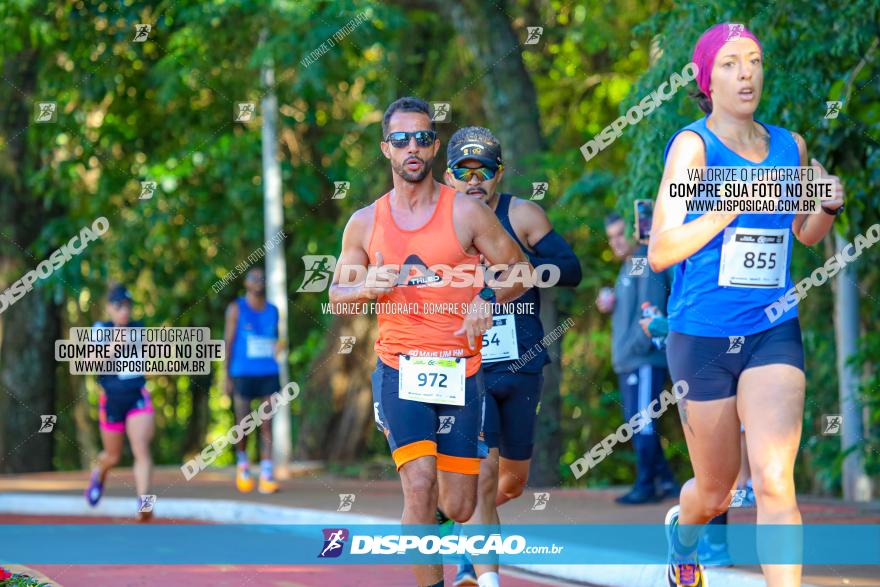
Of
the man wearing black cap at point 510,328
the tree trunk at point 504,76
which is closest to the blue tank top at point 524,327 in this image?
the man wearing black cap at point 510,328

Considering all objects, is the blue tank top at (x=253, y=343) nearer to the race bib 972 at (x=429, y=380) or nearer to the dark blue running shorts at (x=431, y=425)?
the dark blue running shorts at (x=431, y=425)

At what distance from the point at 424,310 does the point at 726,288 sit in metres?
1.34

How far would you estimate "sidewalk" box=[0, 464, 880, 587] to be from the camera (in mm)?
7934

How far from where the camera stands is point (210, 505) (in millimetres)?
13164

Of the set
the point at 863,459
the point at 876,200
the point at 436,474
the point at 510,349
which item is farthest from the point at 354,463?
the point at 436,474

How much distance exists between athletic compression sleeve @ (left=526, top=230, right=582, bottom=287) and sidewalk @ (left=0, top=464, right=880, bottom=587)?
5.38 feet

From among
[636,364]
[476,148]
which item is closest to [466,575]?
[476,148]

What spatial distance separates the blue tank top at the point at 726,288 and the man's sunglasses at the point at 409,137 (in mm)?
1207

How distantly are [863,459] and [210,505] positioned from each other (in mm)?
5568

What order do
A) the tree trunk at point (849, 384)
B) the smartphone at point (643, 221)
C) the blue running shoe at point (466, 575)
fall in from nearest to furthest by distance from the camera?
the blue running shoe at point (466, 575) → the smartphone at point (643, 221) → the tree trunk at point (849, 384)

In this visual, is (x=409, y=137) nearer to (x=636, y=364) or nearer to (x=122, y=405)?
(x=636, y=364)

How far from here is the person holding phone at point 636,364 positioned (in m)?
11.9

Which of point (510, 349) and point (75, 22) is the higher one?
point (75, 22)

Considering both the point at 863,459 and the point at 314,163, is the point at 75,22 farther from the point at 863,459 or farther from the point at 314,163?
the point at 863,459
